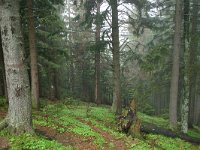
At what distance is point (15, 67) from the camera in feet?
23.9

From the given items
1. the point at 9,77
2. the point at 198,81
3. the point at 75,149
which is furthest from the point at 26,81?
the point at 198,81

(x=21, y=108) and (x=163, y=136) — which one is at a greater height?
(x=21, y=108)

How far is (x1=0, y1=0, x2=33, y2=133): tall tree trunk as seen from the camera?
23.5 ft

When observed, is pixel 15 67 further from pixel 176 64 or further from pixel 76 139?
pixel 176 64

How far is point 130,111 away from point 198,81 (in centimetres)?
1050

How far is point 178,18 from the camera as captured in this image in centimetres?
1395

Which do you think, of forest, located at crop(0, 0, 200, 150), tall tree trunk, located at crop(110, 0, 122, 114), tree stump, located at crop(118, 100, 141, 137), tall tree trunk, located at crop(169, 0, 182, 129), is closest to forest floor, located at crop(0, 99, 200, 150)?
forest, located at crop(0, 0, 200, 150)

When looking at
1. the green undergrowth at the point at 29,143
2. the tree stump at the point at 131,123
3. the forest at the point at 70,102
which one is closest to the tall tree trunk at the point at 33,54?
the forest at the point at 70,102

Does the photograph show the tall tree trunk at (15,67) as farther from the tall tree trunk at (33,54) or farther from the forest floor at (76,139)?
the tall tree trunk at (33,54)

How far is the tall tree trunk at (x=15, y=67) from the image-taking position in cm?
716

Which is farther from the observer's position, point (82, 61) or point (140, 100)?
point (82, 61)

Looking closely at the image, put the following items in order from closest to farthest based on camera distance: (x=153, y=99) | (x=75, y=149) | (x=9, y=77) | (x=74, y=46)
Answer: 1. (x=9, y=77)
2. (x=75, y=149)
3. (x=74, y=46)
4. (x=153, y=99)

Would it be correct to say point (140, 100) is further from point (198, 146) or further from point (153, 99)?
point (153, 99)

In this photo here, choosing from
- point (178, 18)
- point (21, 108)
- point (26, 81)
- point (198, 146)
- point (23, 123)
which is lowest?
point (198, 146)
